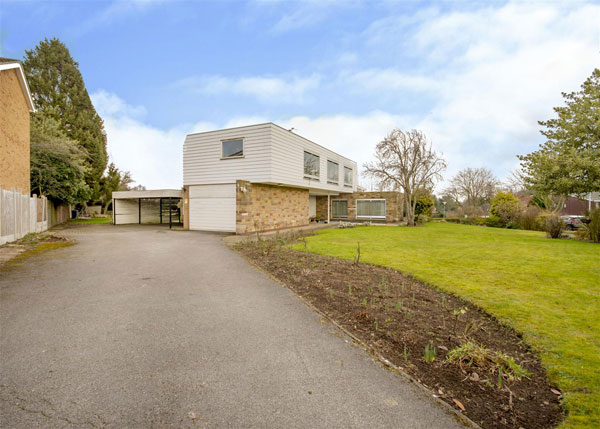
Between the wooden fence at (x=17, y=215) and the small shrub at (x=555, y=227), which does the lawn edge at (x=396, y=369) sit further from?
the small shrub at (x=555, y=227)

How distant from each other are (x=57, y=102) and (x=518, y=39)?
38244 mm

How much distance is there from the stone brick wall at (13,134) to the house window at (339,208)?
874 inches

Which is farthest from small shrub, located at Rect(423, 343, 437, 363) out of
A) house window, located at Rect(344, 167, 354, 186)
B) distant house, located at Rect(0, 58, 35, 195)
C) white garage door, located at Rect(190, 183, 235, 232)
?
house window, located at Rect(344, 167, 354, 186)

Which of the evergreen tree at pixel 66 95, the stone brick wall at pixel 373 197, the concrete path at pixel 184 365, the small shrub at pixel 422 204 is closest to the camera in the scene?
the concrete path at pixel 184 365

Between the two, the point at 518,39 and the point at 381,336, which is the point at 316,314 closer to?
the point at 381,336

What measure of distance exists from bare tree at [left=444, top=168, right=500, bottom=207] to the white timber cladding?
33.6 m

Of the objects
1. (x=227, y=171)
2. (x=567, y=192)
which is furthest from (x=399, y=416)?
(x=567, y=192)

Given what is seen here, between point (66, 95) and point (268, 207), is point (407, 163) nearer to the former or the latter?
point (268, 207)

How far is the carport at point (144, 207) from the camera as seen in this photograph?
2177 cm

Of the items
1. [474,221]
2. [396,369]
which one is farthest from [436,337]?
[474,221]

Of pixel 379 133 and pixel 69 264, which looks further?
pixel 379 133

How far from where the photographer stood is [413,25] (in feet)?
35.9

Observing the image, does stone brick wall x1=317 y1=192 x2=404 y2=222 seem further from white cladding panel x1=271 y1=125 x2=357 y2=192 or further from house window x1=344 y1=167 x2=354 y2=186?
white cladding panel x1=271 y1=125 x2=357 y2=192

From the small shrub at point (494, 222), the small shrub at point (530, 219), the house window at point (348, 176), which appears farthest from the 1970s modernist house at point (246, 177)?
the small shrub at point (494, 222)
